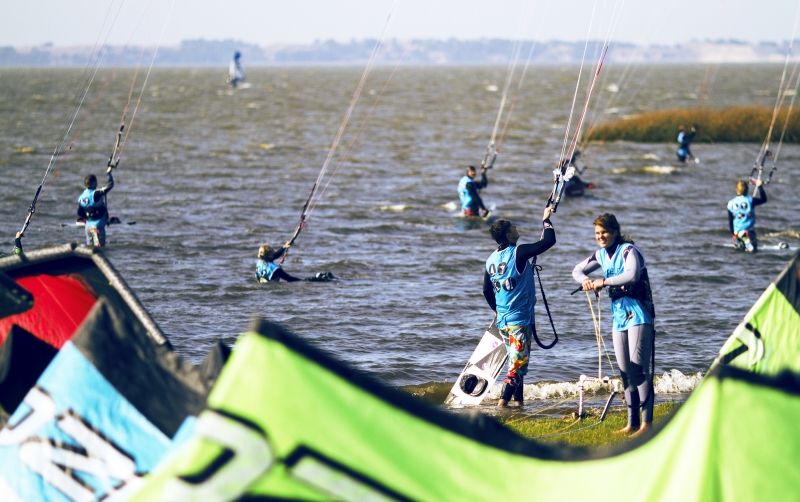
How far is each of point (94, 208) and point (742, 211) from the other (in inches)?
538

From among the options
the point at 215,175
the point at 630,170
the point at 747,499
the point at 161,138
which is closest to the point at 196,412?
the point at 747,499

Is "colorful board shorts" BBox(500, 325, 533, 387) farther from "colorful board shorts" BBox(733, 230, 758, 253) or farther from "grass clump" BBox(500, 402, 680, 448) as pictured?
"colorful board shorts" BBox(733, 230, 758, 253)

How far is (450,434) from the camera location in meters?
3.51

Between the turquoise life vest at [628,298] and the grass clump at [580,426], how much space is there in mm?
944

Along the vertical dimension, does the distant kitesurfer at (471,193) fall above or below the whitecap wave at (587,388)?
above

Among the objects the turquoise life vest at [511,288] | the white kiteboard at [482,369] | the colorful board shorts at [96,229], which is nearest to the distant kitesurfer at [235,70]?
the colorful board shorts at [96,229]

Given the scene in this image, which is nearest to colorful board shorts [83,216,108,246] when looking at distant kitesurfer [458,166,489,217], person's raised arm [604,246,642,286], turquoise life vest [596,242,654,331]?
distant kitesurfer [458,166,489,217]

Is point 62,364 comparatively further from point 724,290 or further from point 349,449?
point 724,290

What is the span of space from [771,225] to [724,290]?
8.70m

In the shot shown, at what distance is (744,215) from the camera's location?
19766 mm

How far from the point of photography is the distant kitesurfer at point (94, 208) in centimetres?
1791

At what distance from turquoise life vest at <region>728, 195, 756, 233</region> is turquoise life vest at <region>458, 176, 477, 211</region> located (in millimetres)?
7218

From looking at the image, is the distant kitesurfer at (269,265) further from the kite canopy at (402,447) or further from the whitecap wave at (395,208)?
the kite canopy at (402,447)

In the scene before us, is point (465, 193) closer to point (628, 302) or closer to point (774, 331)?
point (628, 302)
